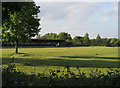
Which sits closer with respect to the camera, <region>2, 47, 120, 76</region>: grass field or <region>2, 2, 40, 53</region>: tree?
<region>2, 47, 120, 76</region>: grass field

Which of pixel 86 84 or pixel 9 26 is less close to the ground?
pixel 9 26

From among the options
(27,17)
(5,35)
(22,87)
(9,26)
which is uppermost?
(27,17)

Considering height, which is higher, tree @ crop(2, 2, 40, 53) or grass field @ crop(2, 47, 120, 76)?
tree @ crop(2, 2, 40, 53)

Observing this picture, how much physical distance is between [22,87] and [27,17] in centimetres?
2017

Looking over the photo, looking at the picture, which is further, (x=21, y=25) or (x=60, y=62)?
(x=21, y=25)

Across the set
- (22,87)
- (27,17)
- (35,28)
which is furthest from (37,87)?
(35,28)

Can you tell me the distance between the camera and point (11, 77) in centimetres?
568

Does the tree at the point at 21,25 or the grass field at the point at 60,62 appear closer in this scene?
the grass field at the point at 60,62

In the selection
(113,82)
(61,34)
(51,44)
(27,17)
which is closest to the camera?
(113,82)

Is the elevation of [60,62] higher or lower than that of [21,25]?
lower

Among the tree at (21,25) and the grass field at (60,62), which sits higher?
the tree at (21,25)

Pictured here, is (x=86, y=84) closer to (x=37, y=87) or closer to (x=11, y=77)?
(x=37, y=87)

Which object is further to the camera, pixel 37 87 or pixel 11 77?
pixel 11 77

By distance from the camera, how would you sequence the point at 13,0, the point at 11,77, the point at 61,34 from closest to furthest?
the point at 11,77, the point at 13,0, the point at 61,34
